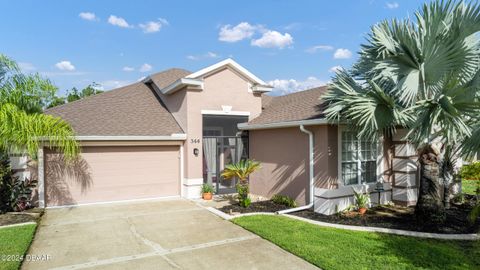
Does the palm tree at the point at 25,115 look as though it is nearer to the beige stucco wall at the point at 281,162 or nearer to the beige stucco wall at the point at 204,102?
the beige stucco wall at the point at 204,102

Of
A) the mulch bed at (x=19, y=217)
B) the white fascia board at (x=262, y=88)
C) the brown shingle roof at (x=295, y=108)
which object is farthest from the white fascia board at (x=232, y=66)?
the mulch bed at (x=19, y=217)

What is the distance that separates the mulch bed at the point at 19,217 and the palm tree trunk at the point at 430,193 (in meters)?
11.7

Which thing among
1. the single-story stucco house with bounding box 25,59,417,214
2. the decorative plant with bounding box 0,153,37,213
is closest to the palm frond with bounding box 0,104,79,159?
the decorative plant with bounding box 0,153,37,213

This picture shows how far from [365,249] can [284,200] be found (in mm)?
5053

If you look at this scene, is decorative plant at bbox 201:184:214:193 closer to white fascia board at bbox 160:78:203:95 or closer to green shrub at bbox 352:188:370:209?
white fascia board at bbox 160:78:203:95

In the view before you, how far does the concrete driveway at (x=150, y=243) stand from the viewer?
615cm

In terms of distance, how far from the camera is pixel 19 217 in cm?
932

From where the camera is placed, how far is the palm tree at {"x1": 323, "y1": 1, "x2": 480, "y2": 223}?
24.2 feet

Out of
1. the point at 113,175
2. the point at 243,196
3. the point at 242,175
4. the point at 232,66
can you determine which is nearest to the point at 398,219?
the point at 243,196

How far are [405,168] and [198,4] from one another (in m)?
12.3

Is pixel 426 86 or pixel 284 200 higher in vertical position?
pixel 426 86

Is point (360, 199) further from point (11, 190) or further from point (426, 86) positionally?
point (11, 190)

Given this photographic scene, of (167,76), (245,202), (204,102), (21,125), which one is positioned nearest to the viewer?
(21,125)

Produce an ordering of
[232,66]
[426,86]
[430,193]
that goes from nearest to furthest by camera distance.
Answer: [426,86]
[430,193]
[232,66]
